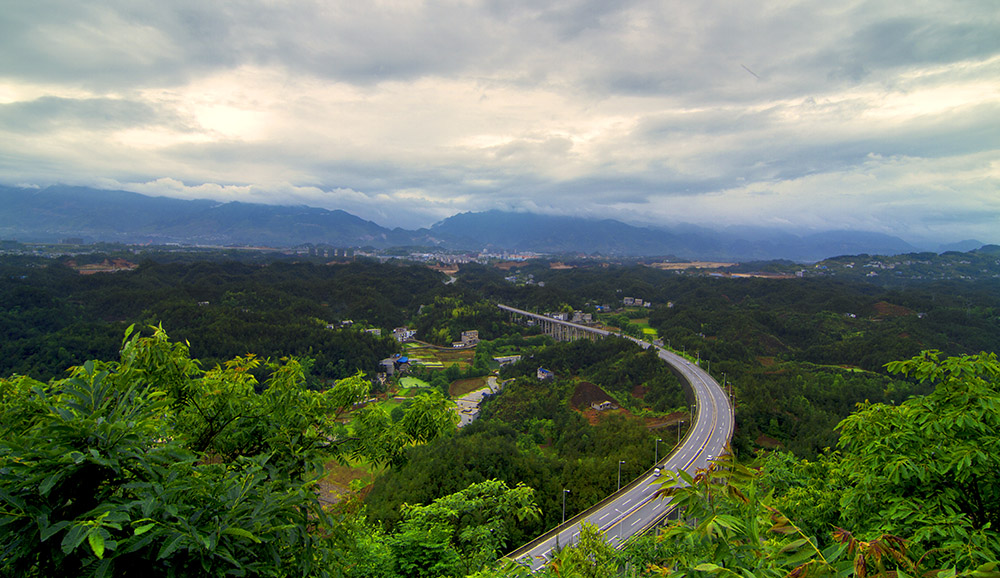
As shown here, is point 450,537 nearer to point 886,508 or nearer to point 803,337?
point 886,508

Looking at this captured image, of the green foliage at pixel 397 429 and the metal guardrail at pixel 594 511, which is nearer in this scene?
the green foliage at pixel 397 429

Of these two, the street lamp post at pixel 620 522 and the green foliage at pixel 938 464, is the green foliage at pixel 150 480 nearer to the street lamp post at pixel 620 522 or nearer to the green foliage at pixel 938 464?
the green foliage at pixel 938 464

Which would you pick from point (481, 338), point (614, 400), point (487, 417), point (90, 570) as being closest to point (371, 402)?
point (90, 570)

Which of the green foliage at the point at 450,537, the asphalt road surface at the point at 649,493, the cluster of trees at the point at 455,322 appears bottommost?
the cluster of trees at the point at 455,322

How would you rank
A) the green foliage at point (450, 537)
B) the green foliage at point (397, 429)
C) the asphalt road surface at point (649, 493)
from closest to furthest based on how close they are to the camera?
the green foliage at point (397, 429)
the green foliage at point (450, 537)
the asphalt road surface at point (649, 493)

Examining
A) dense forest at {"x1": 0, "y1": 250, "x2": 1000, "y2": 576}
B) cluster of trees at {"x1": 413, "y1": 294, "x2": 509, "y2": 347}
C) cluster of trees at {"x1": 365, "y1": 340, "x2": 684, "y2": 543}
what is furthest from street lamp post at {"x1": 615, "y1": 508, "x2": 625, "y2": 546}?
cluster of trees at {"x1": 413, "y1": 294, "x2": 509, "y2": 347}

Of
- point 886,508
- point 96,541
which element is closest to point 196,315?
point 96,541

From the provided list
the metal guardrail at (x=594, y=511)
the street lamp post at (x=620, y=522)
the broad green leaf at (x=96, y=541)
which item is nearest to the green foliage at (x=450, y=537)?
the metal guardrail at (x=594, y=511)

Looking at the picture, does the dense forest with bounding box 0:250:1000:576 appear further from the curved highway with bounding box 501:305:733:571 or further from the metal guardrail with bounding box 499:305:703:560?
the curved highway with bounding box 501:305:733:571
